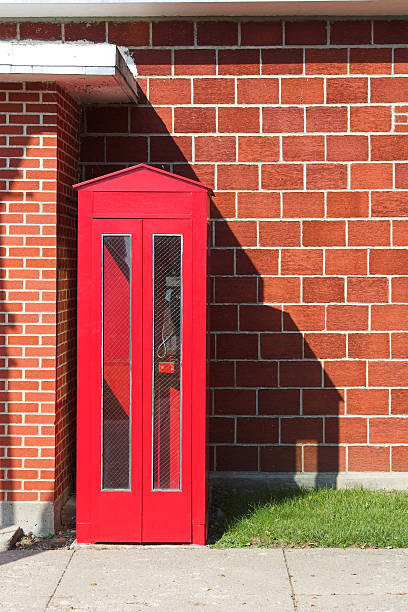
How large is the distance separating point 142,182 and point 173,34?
1.88m

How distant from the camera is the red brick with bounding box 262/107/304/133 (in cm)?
737

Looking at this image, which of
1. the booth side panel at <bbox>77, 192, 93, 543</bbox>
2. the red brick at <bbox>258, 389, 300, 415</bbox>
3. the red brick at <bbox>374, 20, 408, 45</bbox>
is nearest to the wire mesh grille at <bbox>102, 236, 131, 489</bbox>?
the booth side panel at <bbox>77, 192, 93, 543</bbox>

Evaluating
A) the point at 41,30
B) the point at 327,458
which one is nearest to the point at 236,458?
the point at 327,458

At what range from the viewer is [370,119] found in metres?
7.37

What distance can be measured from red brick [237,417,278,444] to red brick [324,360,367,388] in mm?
571

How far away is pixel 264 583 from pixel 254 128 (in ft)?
12.0

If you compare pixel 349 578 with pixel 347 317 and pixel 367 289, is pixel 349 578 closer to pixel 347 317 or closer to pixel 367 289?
pixel 347 317

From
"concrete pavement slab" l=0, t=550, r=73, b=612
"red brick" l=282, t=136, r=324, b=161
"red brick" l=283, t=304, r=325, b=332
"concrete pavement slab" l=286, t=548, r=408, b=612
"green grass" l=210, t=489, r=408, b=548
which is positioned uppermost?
"red brick" l=282, t=136, r=324, b=161

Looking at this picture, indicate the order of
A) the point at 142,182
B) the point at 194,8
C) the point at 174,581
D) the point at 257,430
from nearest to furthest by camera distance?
1. the point at 174,581
2. the point at 142,182
3. the point at 194,8
4. the point at 257,430

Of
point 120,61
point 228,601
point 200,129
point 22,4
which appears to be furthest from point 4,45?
point 228,601

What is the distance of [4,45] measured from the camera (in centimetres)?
612

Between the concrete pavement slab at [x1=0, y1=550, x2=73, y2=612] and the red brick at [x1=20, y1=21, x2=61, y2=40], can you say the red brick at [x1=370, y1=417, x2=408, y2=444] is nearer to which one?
the concrete pavement slab at [x1=0, y1=550, x2=73, y2=612]

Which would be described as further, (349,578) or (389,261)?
(389,261)

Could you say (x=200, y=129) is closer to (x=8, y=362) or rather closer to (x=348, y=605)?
(x=8, y=362)
